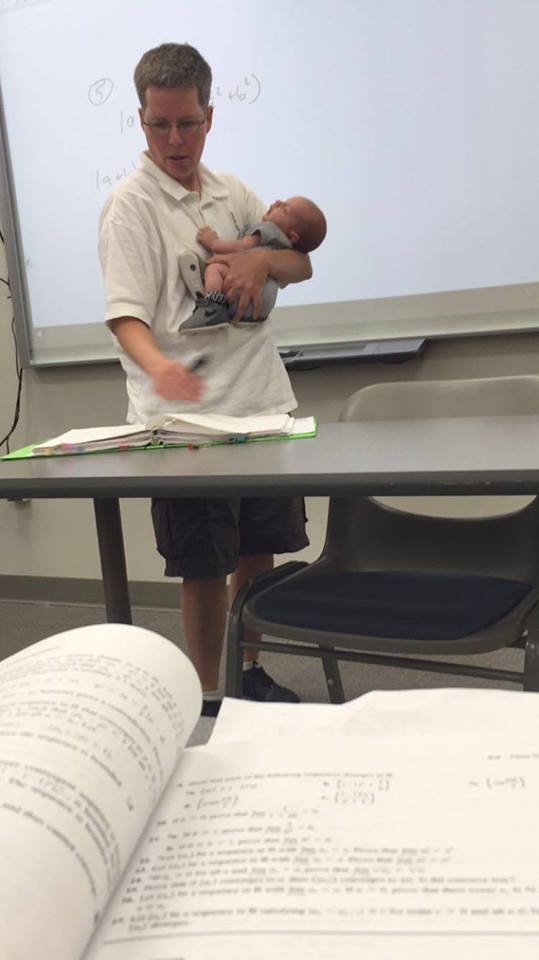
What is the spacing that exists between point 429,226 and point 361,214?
0.20 meters

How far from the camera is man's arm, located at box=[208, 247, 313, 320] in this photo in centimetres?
155

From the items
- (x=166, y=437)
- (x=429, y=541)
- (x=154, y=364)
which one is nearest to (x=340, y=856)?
A: (x=166, y=437)

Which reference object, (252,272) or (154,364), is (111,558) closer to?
(154,364)

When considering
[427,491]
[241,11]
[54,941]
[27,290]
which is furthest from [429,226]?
[54,941]

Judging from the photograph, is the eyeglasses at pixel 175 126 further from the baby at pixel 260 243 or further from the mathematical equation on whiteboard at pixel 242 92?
the mathematical equation on whiteboard at pixel 242 92

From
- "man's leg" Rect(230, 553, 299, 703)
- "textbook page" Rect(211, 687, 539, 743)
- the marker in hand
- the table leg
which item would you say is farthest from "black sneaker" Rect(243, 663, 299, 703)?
"textbook page" Rect(211, 687, 539, 743)

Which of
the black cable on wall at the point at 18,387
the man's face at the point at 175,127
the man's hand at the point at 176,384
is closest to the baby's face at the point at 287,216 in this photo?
the man's face at the point at 175,127

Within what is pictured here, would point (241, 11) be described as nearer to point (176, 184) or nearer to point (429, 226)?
point (429, 226)

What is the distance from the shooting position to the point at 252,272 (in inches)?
61.8

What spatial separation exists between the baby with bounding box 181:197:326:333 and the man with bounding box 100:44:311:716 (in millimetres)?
22

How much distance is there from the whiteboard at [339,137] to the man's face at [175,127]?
75 cm

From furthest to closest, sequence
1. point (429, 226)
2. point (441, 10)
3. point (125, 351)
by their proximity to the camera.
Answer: point (429, 226) → point (441, 10) → point (125, 351)

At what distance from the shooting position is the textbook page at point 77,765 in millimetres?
267

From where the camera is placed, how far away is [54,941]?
0.26 meters
